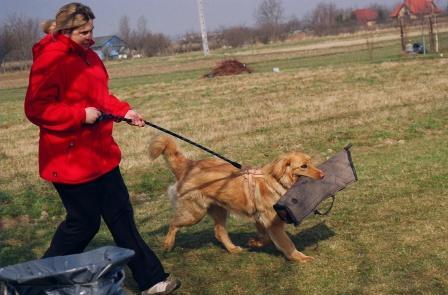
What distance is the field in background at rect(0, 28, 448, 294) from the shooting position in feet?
16.7

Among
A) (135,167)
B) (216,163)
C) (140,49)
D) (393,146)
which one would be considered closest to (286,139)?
(393,146)

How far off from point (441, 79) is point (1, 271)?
1633 cm

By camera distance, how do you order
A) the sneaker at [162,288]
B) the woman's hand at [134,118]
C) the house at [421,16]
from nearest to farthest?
the woman's hand at [134,118]
the sneaker at [162,288]
the house at [421,16]

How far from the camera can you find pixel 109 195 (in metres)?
4.34

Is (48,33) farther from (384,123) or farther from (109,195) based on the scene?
(384,123)

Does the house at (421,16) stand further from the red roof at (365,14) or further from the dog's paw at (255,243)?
the red roof at (365,14)

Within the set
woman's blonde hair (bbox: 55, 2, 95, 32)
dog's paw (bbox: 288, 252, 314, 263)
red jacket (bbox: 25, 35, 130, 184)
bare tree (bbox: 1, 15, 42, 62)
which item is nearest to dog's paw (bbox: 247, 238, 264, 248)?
dog's paw (bbox: 288, 252, 314, 263)

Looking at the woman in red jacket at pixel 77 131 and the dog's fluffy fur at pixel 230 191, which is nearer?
the woman in red jacket at pixel 77 131

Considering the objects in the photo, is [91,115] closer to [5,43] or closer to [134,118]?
[134,118]

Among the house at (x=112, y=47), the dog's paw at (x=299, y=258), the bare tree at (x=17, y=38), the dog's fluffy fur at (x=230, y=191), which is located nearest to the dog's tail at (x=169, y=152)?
the dog's fluffy fur at (x=230, y=191)

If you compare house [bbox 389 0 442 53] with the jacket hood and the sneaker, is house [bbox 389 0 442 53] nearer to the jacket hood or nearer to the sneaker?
the sneaker

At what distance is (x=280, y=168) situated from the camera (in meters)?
5.45

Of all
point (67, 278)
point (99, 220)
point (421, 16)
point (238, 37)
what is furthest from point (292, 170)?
point (238, 37)

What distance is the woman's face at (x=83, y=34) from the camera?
405cm
